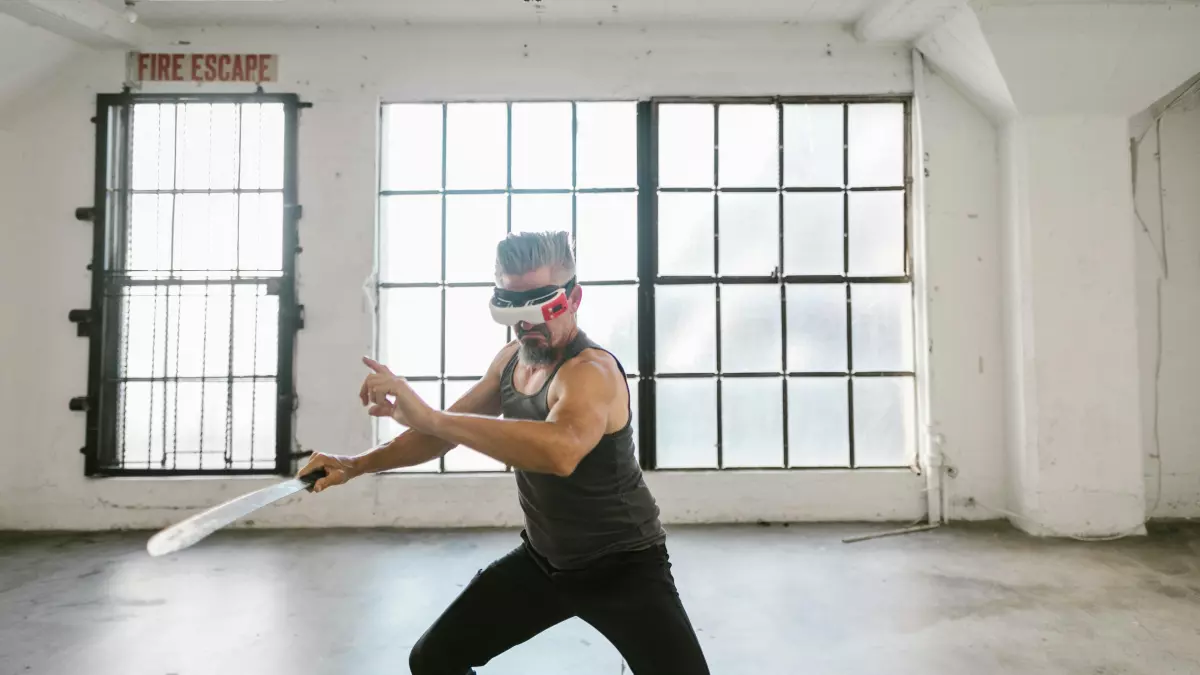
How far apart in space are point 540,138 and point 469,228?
0.70 m

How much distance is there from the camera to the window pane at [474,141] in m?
3.91

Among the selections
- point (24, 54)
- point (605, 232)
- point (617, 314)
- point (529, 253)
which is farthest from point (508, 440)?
point (24, 54)

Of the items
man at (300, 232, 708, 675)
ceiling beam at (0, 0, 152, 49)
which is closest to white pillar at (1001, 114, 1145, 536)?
man at (300, 232, 708, 675)

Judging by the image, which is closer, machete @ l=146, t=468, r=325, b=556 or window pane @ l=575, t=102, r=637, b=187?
machete @ l=146, t=468, r=325, b=556

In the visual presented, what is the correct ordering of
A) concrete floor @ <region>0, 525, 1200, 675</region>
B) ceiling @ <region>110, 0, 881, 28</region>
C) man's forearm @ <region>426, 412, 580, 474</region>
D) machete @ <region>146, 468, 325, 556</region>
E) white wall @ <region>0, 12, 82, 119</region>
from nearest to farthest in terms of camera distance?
machete @ <region>146, 468, 325, 556</region>
man's forearm @ <region>426, 412, 580, 474</region>
concrete floor @ <region>0, 525, 1200, 675</region>
white wall @ <region>0, 12, 82, 119</region>
ceiling @ <region>110, 0, 881, 28</region>

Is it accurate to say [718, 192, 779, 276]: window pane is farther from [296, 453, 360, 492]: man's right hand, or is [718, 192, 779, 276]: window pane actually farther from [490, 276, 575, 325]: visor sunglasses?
[296, 453, 360, 492]: man's right hand

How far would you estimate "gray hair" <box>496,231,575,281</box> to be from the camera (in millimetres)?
1632

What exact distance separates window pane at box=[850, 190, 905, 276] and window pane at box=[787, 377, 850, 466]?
74cm

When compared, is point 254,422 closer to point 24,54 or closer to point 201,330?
point 201,330

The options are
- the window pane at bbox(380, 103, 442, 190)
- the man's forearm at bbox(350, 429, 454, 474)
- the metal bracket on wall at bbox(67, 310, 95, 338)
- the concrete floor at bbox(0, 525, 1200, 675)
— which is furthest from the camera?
the window pane at bbox(380, 103, 442, 190)

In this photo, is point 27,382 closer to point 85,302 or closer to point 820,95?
point 85,302

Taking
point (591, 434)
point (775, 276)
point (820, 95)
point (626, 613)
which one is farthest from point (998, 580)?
point (820, 95)

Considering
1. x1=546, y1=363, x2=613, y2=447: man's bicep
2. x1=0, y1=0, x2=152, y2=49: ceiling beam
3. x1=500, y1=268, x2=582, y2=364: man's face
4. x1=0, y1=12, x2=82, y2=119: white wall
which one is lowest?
x1=546, y1=363, x2=613, y2=447: man's bicep

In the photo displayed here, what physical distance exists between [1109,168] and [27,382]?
6.23 meters
